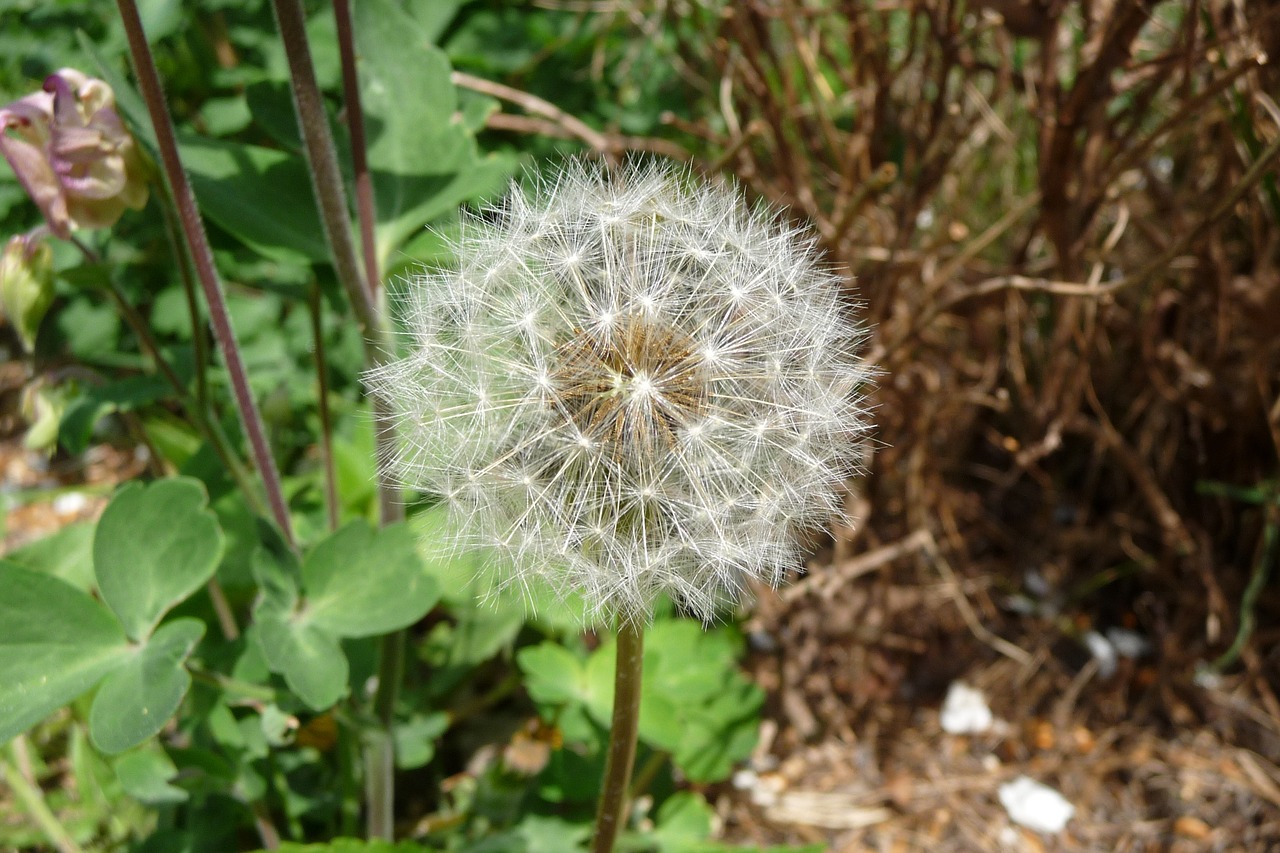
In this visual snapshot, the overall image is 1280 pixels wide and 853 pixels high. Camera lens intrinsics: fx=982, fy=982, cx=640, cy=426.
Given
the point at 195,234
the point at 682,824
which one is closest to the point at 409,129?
the point at 195,234

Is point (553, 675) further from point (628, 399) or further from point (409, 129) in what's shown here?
point (409, 129)

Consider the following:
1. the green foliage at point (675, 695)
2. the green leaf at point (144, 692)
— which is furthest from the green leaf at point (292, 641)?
the green foliage at point (675, 695)

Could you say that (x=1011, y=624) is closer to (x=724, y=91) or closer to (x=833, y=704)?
(x=833, y=704)

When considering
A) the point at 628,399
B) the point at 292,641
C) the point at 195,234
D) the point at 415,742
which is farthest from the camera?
the point at 415,742

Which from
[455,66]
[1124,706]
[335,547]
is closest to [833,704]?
[1124,706]

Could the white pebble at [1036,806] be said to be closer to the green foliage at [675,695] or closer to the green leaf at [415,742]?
the green foliage at [675,695]

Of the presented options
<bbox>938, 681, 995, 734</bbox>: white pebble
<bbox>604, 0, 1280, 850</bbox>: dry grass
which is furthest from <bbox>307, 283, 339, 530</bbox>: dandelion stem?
<bbox>938, 681, 995, 734</bbox>: white pebble
